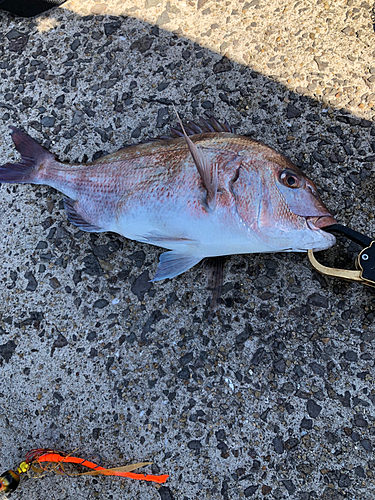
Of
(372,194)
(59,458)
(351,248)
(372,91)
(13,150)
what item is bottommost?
(59,458)

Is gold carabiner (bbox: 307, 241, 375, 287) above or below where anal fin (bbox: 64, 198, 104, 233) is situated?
below

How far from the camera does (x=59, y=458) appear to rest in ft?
6.72

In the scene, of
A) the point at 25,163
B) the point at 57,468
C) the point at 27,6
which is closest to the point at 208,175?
the point at 25,163

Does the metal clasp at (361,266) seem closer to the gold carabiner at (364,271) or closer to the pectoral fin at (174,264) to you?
the gold carabiner at (364,271)

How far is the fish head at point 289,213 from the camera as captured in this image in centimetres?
173

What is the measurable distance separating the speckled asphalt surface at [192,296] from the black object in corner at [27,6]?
0.18m

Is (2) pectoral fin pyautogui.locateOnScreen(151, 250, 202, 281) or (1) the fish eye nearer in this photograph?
(1) the fish eye

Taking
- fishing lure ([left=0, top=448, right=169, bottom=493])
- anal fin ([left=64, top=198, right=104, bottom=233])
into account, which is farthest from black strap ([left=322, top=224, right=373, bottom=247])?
fishing lure ([left=0, top=448, right=169, bottom=493])

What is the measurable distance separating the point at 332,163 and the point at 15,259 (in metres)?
2.24

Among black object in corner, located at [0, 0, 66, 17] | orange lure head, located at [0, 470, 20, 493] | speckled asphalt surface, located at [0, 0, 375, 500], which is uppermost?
black object in corner, located at [0, 0, 66, 17]

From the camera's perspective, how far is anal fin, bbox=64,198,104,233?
223 centimetres

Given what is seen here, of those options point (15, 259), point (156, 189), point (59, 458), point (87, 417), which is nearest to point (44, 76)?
point (15, 259)

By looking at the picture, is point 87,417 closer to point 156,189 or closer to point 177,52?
point 156,189

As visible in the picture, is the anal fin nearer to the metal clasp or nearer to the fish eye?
the fish eye
